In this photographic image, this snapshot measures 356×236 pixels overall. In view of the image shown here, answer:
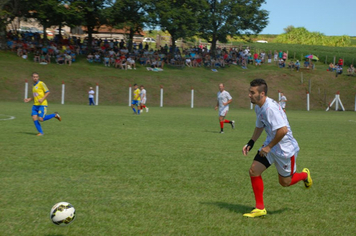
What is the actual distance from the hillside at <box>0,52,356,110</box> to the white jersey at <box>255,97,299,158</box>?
38.7 m

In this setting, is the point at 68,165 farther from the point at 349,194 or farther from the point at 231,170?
the point at 349,194

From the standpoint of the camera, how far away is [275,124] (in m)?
6.33

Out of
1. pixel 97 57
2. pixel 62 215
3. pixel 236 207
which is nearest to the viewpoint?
pixel 62 215

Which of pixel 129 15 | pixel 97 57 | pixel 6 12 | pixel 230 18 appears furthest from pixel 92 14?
pixel 230 18

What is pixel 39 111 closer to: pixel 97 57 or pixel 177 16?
pixel 97 57

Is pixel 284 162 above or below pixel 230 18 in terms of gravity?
below

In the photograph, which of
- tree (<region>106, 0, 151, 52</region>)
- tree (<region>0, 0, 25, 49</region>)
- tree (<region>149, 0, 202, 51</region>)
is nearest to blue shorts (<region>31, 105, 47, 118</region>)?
tree (<region>0, 0, 25, 49</region>)

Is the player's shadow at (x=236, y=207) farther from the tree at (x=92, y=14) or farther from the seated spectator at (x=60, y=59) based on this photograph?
the tree at (x=92, y=14)

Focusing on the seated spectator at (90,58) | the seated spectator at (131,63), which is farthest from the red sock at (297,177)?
the seated spectator at (90,58)

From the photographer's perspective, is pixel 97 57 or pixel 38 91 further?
pixel 97 57

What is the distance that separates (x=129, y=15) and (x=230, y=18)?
16441 millimetres

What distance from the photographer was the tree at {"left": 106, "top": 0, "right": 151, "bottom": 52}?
54.0 meters

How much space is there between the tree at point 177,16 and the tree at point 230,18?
3.59 metres

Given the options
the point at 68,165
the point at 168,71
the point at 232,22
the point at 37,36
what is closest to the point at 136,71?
the point at 168,71
